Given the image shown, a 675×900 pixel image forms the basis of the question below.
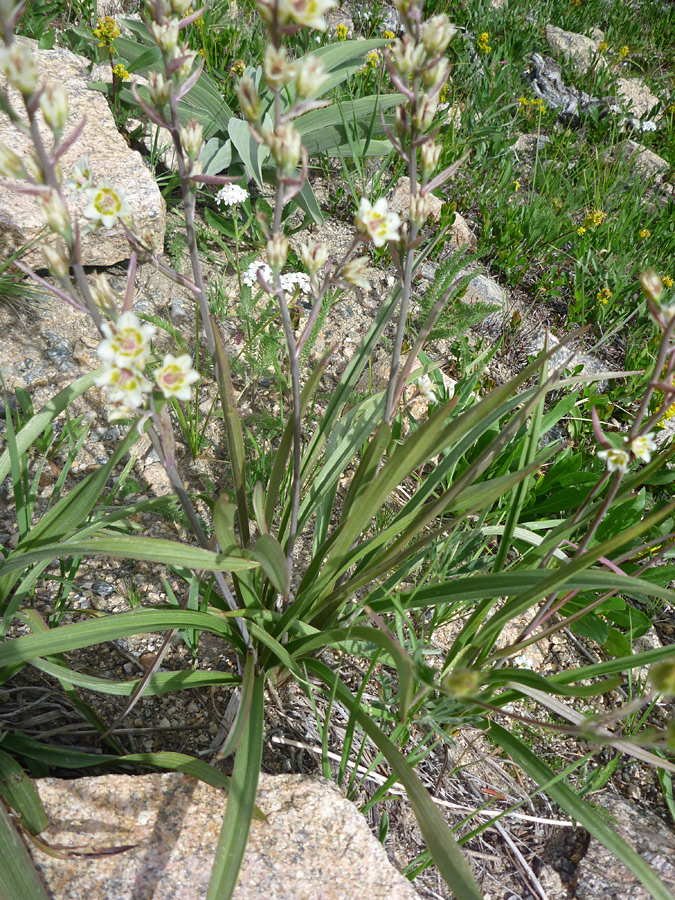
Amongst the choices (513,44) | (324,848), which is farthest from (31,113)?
(513,44)

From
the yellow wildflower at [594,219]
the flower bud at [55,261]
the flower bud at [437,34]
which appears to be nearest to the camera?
the flower bud at [55,261]

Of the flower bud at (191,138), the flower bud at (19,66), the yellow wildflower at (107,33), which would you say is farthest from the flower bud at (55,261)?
the yellow wildflower at (107,33)

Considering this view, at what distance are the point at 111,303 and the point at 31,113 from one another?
300 mm

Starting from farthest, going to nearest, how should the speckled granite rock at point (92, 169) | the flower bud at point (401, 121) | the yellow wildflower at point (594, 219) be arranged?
the yellow wildflower at point (594, 219)
the speckled granite rock at point (92, 169)
the flower bud at point (401, 121)

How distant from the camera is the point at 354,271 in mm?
1159

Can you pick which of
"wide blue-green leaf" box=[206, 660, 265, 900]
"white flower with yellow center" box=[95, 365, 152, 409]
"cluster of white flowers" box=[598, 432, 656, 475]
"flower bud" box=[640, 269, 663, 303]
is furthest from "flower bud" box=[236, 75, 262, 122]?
"wide blue-green leaf" box=[206, 660, 265, 900]

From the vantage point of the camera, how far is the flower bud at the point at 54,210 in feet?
3.00

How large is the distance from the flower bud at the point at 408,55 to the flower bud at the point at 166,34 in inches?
15.5

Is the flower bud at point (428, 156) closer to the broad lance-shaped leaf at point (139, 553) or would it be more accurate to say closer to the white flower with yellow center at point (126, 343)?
the white flower with yellow center at point (126, 343)

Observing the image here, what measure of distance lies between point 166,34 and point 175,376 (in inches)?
22.3

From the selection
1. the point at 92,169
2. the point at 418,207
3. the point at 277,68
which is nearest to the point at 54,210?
the point at 277,68

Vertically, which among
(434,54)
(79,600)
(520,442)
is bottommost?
(79,600)

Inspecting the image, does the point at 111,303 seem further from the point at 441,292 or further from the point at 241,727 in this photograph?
the point at 441,292

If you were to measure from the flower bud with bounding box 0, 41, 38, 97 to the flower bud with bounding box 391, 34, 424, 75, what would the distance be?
0.63 m
